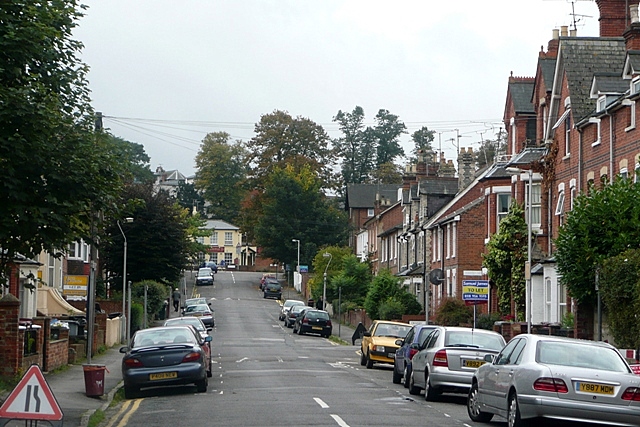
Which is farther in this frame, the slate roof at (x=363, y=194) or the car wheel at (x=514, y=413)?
the slate roof at (x=363, y=194)

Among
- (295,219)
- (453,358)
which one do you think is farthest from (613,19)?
(295,219)

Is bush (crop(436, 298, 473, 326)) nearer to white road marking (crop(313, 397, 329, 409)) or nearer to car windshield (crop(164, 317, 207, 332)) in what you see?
car windshield (crop(164, 317, 207, 332))

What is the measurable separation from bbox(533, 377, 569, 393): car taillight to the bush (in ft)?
105

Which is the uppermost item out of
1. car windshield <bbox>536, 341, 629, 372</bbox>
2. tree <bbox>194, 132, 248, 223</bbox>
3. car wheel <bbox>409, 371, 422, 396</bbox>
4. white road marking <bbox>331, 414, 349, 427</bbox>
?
tree <bbox>194, 132, 248, 223</bbox>

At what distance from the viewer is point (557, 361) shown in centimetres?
1565

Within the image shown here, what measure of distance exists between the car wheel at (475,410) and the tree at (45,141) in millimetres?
7157

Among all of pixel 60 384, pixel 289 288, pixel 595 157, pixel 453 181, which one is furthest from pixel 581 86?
pixel 289 288

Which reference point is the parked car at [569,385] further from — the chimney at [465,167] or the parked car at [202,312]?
the chimney at [465,167]

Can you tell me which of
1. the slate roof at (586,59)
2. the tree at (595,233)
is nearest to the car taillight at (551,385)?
the tree at (595,233)

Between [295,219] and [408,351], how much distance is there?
79.7 metres

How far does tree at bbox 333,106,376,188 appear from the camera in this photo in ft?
451

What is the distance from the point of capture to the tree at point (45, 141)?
16870 mm

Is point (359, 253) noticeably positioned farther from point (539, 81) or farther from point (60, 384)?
point (60, 384)

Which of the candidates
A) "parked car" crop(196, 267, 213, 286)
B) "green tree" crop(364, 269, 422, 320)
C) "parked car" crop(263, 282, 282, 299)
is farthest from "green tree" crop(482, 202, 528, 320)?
"parked car" crop(196, 267, 213, 286)
